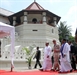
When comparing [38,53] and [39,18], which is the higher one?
[39,18]

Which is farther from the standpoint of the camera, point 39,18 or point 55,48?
point 39,18

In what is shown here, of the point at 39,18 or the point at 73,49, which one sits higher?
the point at 39,18

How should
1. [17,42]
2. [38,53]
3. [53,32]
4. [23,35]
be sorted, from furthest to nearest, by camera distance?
1. [53,32]
2. [23,35]
3. [17,42]
4. [38,53]

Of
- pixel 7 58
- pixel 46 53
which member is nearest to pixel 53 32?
pixel 7 58

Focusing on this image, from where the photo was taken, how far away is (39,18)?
88.3ft

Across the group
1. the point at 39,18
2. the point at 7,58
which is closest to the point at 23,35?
the point at 39,18

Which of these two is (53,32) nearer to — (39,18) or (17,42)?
(39,18)

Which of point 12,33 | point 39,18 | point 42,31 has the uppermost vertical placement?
point 39,18

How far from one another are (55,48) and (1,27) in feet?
8.49

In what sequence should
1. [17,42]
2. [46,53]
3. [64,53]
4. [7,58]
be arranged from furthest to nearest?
[17,42] < [7,58] < [46,53] < [64,53]

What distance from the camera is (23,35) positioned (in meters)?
24.5

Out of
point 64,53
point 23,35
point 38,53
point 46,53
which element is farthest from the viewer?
point 23,35

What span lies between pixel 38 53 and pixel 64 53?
4.26 metres

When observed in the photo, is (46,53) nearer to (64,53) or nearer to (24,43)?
(64,53)
